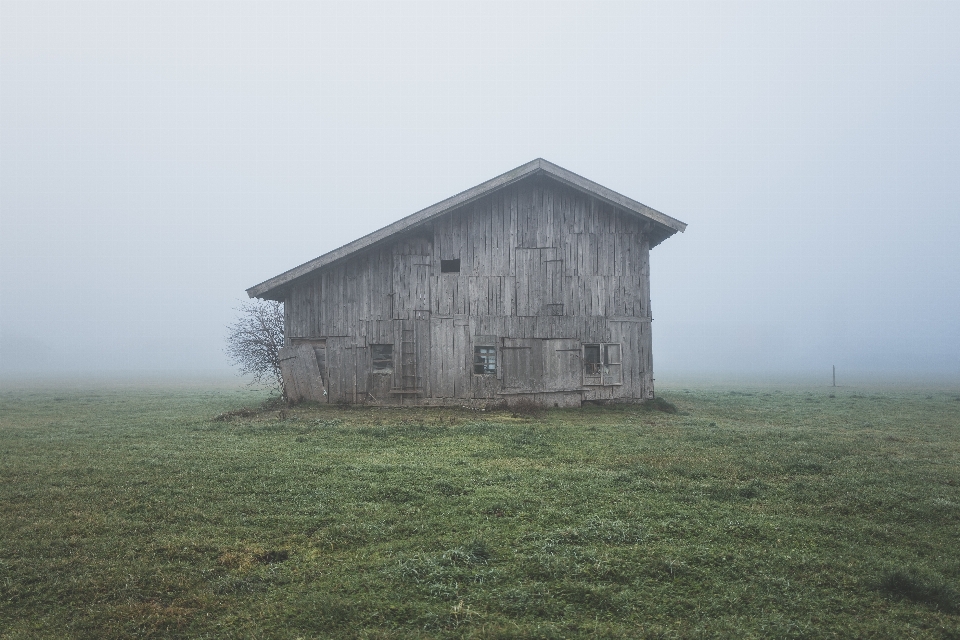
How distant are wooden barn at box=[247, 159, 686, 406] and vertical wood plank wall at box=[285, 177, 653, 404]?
0.12ft

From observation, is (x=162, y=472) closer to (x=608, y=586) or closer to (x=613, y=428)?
(x=608, y=586)

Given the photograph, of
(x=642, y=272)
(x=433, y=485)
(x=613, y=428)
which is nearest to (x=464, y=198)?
(x=642, y=272)

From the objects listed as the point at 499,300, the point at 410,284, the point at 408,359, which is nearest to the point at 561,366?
the point at 499,300

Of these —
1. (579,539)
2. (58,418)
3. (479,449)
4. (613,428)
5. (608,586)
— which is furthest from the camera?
(58,418)

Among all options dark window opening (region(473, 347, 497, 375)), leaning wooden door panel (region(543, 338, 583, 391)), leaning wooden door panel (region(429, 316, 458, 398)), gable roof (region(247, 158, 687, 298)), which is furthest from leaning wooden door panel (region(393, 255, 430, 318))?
leaning wooden door panel (region(543, 338, 583, 391))

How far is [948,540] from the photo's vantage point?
21.9ft

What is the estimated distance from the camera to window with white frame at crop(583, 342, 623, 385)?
20328 mm

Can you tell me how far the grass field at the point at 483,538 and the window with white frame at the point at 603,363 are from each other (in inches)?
283

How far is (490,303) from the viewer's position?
20.3m

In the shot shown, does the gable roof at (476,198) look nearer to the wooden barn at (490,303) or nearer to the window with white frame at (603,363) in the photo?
the wooden barn at (490,303)

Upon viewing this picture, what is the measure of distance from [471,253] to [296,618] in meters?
16.3

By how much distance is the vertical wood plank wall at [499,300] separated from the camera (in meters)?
20.2

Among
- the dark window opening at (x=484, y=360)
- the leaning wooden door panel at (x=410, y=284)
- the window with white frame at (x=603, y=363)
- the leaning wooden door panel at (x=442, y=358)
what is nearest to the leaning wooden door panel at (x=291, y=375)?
the leaning wooden door panel at (x=410, y=284)

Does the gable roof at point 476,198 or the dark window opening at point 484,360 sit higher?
the gable roof at point 476,198
